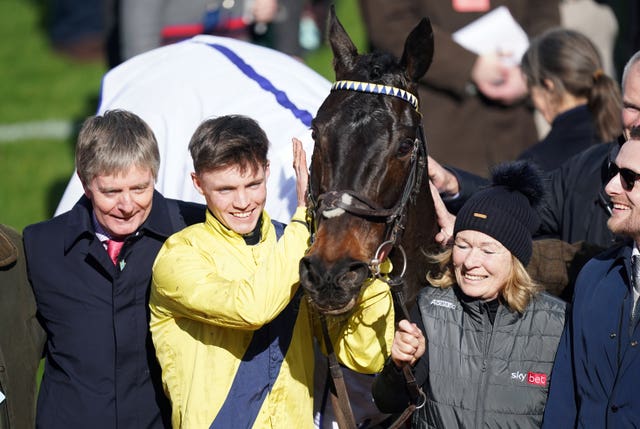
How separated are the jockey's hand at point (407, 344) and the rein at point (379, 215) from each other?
0.06 metres

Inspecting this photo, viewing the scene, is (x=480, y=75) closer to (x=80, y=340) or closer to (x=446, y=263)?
(x=446, y=263)

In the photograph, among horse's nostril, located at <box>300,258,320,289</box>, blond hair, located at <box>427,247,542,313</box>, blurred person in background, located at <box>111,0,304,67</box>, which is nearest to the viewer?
horse's nostril, located at <box>300,258,320,289</box>

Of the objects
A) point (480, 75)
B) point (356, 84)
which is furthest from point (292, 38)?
point (356, 84)

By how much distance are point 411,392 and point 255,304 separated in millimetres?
647

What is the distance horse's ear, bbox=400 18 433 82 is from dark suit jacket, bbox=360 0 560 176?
2903 mm

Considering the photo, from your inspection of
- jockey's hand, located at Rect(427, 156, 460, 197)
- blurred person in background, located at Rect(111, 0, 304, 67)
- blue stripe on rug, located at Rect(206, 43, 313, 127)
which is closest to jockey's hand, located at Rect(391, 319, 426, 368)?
jockey's hand, located at Rect(427, 156, 460, 197)

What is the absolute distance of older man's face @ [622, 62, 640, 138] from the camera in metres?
4.62

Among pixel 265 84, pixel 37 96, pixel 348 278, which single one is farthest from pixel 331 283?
pixel 37 96

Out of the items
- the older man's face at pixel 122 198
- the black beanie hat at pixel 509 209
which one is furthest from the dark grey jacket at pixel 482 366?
the older man's face at pixel 122 198

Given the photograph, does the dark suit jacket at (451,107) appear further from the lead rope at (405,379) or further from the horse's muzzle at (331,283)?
the horse's muzzle at (331,283)

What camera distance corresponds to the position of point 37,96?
38.0 ft

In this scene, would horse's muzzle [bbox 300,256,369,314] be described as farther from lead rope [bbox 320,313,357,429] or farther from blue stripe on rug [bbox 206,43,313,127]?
blue stripe on rug [bbox 206,43,313,127]

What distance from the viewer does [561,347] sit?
13.1 feet

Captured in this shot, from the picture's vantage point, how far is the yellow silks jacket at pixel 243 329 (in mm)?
3879
